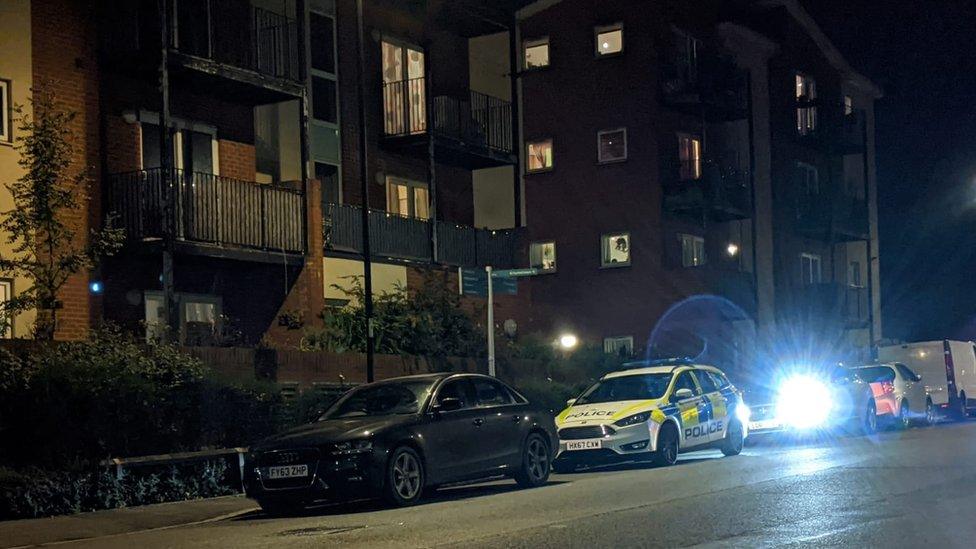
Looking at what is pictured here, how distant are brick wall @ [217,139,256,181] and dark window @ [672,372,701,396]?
1016 cm

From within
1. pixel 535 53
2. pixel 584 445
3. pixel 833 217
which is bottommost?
pixel 584 445

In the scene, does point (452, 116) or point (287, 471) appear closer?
point (287, 471)

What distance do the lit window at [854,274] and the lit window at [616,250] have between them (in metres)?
15.4

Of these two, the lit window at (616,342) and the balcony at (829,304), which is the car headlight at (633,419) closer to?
the lit window at (616,342)

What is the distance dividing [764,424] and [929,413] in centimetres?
952

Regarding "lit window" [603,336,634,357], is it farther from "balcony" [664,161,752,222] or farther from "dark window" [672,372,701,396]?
"dark window" [672,372,701,396]

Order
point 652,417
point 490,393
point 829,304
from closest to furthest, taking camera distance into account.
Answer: point 490,393 → point 652,417 → point 829,304

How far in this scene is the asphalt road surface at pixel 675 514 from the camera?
1141 cm

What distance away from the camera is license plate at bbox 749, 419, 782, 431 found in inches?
1025

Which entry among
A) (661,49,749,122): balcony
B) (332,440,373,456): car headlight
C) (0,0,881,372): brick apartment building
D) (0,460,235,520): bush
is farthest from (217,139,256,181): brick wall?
A: (661,49,749,122): balcony

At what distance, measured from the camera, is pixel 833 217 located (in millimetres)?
48219

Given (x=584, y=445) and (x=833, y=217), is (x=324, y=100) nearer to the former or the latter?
(x=584, y=445)

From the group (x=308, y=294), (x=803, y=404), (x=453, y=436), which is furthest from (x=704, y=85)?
(x=453, y=436)

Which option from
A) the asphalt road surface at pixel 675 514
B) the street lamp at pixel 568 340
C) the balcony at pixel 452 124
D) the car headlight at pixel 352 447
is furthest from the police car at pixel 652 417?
the street lamp at pixel 568 340
